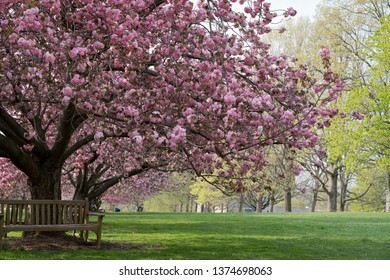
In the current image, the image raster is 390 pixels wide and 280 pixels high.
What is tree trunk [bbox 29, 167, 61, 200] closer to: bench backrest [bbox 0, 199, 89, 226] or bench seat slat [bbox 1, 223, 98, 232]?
bench backrest [bbox 0, 199, 89, 226]

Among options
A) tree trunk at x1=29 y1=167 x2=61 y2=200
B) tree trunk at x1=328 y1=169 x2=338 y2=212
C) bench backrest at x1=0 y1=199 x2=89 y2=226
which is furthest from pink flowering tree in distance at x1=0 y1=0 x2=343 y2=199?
tree trunk at x1=328 y1=169 x2=338 y2=212

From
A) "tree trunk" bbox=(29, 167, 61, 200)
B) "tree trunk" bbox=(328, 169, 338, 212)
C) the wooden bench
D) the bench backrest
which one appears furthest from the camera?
"tree trunk" bbox=(328, 169, 338, 212)

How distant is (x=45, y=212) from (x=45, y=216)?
38 centimetres

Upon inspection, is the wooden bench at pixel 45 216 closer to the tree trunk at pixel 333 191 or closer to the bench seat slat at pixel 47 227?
the bench seat slat at pixel 47 227

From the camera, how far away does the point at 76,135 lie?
17344 millimetres

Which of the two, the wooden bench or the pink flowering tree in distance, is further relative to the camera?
the wooden bench

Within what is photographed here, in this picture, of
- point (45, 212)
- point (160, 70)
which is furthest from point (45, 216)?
point (160, 70)

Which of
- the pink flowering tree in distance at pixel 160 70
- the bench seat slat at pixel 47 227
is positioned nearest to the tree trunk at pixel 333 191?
the pink flowering tree in distance at pixel 160 70

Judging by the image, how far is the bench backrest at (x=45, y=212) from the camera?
10.9 metres

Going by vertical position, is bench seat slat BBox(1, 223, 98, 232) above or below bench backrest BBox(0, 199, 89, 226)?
below

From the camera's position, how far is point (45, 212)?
38.4 feet

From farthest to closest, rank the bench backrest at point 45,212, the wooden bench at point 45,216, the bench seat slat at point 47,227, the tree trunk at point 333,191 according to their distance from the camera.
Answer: the tree trunk at point 333,191
the bench backrest at point 45,212
the wooden bench at point 45,216
the bench seat slat at point 47,227

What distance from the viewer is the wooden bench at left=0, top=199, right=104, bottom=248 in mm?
10625

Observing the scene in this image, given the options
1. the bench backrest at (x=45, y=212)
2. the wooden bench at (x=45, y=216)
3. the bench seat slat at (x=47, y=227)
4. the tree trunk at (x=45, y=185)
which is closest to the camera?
the bench seat slat at (x=47, y=227)
